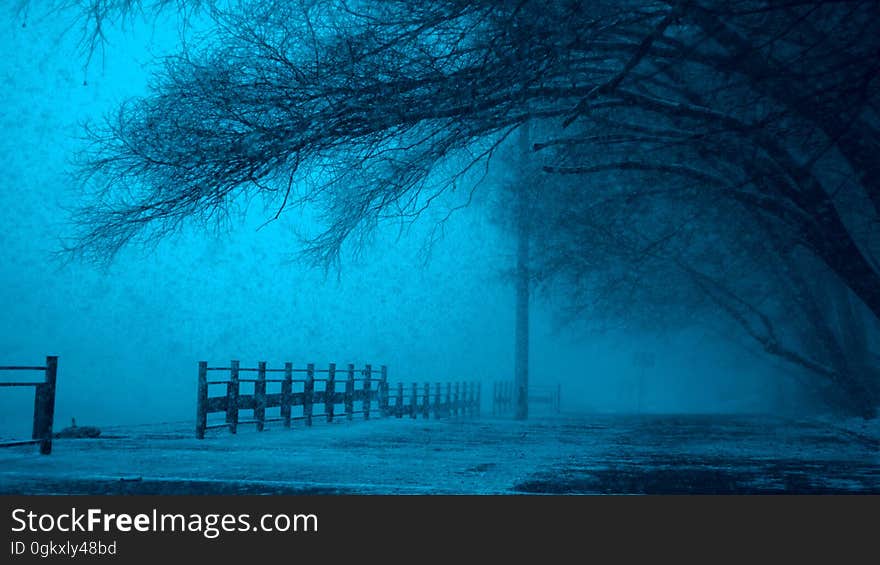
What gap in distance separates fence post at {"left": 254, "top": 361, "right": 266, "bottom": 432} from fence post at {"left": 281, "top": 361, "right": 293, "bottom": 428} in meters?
0.85

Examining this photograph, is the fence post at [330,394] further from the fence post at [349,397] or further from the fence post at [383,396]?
the fence post at [383,396]

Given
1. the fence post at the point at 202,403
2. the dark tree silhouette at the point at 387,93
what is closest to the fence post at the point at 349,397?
the fence post at the point at 202,403

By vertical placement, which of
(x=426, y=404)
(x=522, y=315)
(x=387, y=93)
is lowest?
(x=426, y=404)

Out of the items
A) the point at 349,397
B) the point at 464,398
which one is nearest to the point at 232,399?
the point at 349,397

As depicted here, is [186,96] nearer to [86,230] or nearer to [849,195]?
[86,230]

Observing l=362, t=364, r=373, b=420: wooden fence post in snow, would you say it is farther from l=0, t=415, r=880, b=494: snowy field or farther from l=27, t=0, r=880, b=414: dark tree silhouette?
l=27, t=0, r=880, b=414: dark tree silhouette

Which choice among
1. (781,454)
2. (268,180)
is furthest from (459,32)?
(781,454)

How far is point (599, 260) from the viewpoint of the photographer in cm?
1670

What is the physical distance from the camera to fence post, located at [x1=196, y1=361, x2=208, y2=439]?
40.8 feet

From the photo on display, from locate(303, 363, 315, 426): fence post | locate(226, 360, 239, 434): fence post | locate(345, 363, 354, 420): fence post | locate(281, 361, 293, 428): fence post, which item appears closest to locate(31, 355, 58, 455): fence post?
locate(226, 360, 239, 434): fence post

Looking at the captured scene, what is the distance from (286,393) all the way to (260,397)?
44.5 inches

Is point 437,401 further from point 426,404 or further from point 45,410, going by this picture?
point 45,410

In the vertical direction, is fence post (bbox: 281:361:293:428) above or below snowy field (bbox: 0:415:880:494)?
above

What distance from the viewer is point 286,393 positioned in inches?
611
